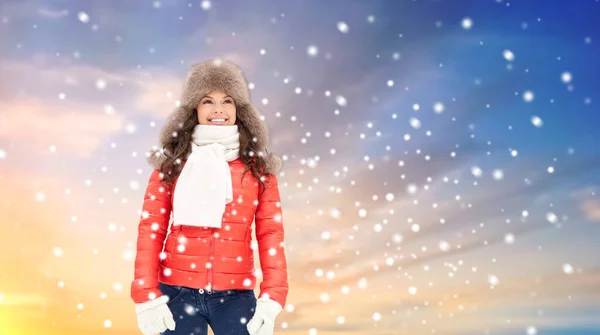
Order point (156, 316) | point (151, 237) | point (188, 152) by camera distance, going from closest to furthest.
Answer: point (156, 316) < point (151, 237) < point (188, 152)

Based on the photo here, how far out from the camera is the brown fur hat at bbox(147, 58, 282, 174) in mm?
4926

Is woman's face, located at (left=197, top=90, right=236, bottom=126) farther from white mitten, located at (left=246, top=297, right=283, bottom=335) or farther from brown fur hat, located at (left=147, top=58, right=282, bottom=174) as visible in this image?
white mitten, located at (left=246, top=297, right=283, bottom=335)

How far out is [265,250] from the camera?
4.54 m

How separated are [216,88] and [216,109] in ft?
0.59

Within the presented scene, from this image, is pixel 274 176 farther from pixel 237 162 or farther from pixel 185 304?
pixel 185 304

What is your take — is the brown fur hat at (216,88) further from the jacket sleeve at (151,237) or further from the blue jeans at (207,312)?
the blue jeans at (207,312)

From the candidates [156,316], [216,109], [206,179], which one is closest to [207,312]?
[156,316]

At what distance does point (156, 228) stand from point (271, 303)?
105 centimetres

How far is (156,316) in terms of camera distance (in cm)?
420

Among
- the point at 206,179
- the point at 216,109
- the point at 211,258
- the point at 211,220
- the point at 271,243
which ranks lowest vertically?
the point at 211,258

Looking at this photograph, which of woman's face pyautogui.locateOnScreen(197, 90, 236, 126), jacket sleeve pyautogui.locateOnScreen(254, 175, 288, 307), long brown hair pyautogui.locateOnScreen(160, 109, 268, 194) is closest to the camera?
jacket sleeve pyautogui.locateOnScreen(254, 175, 288, 307)

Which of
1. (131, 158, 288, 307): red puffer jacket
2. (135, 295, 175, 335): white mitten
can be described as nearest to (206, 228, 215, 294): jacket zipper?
(131, 158, 288, 307): red puffer jacket

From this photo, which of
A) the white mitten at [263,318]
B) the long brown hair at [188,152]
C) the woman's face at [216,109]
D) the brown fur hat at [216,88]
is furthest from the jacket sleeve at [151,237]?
the white mitten at [263,318]

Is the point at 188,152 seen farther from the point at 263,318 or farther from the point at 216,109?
the point at 263,318
